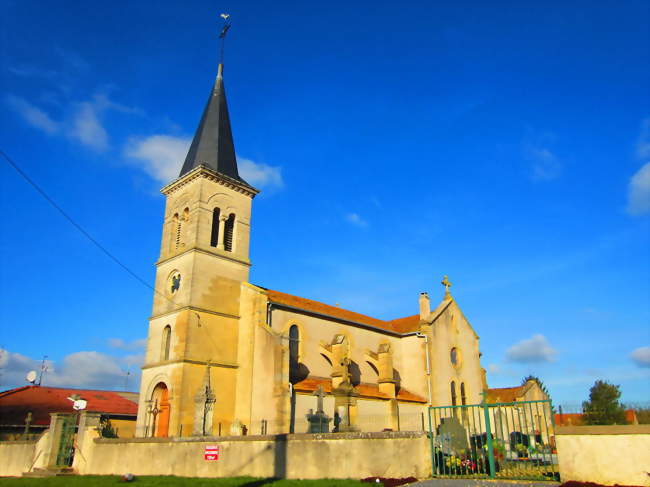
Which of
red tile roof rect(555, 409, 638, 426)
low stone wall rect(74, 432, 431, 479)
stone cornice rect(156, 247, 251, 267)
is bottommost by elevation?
low stone wall rect(74, 432, 431, 479)

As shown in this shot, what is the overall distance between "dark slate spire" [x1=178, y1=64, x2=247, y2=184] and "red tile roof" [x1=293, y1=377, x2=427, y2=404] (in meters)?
12.2

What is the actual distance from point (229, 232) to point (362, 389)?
11.3 meters

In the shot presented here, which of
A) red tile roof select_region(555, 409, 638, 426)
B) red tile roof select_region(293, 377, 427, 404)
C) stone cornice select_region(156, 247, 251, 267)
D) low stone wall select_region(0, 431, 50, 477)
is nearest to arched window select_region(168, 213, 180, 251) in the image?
stone cornice select_region(156, 247, 251, 267)

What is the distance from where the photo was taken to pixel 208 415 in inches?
Result: 826

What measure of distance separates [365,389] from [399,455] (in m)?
14.4

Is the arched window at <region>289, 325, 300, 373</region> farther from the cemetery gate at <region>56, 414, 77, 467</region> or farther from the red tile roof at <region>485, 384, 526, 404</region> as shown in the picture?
the red tile roof at <region>485, 384, 526, 404</region>

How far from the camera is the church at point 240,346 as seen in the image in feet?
75.2

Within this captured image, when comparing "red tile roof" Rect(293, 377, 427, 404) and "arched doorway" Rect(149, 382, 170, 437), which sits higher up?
"red tile roof" Rect(293, 377, 427, 404)

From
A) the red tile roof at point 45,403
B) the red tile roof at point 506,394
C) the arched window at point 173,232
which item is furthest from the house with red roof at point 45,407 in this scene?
the red tile roof at point 506,394

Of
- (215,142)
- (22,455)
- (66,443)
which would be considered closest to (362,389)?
(66,443)

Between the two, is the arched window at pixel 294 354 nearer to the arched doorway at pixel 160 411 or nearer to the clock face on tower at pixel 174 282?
the arched doorway at pixel 160 411

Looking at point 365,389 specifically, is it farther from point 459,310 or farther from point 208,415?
point 459,310

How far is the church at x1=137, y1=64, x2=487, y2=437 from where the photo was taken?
22.9 metres

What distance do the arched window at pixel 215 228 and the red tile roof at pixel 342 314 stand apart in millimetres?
3959
